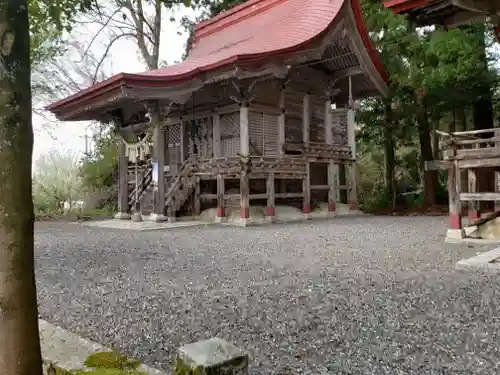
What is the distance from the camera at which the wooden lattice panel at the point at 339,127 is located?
40.3 feet

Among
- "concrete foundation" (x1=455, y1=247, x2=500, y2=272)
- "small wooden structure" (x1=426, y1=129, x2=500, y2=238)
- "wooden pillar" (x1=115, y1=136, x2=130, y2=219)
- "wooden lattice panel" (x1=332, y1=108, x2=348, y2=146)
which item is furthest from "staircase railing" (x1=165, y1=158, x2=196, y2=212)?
"concrete foundation" (x1=455, y1=247, x2=500, y2=272)

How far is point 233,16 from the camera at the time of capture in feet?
43.5

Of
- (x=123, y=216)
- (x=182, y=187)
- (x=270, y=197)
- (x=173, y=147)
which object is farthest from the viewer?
(x=173, y=147)

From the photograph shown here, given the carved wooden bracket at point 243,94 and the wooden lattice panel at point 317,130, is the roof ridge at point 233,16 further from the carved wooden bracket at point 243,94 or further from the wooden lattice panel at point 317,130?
the carved wooden bracket at point 243,94

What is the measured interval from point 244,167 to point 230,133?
5.82 feet

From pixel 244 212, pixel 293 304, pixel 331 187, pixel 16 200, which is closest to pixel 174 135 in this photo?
pixel 244 212

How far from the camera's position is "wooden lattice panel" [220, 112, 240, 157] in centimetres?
1052

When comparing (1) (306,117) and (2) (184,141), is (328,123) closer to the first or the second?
(1) (306,117)

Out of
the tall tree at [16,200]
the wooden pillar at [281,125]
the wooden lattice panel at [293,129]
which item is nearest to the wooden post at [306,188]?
the wooden pillar at [281,125]

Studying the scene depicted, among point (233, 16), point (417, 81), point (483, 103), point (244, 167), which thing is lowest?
point (244, 167)

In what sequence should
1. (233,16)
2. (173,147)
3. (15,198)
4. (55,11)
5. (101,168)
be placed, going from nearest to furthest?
1. (15,198)
2. (55,11)
3. (173,147)
4. (233,16)
5. (101,168)

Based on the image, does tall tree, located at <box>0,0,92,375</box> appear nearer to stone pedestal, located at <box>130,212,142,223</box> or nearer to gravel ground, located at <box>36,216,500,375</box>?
gravel ground, located at <box>36,216,500,375</box>

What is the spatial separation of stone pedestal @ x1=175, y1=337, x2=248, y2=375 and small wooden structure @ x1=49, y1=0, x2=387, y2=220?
24.6 ft

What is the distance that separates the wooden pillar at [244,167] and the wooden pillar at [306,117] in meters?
2.43
